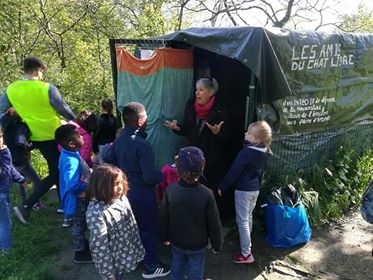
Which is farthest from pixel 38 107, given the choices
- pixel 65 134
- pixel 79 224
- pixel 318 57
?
pixel 318 57

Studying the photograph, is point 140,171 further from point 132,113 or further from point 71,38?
point 71,38

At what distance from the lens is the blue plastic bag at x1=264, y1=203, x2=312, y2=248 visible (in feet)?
12.2

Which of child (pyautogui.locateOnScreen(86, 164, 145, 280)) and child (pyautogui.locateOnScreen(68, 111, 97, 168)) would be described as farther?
child (pyautogui.locateOnScreen(68, 111, 97, 168))

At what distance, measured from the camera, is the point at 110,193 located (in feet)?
8.34

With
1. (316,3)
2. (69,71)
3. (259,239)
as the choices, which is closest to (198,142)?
(259,239)

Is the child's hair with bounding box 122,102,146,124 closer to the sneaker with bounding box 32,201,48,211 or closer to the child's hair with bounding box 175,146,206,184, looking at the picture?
the child's hair with bounding box 175,146,206,184

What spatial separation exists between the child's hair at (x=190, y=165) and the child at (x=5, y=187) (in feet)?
6.18

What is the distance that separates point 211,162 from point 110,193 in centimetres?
175

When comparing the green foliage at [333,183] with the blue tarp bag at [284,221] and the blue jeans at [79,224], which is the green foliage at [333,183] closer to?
the blue tarp bag at [284,221]

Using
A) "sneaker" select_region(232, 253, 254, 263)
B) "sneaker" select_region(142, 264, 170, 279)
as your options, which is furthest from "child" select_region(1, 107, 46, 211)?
"sneaker" select_region(232, 253, 254, 263)

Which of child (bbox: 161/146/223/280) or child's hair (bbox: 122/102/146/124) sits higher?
child's hair (bbox: 122/102/146/124)

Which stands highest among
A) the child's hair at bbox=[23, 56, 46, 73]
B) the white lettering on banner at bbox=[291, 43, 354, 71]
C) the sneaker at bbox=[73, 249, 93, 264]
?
the white lettering on banner at bbox=[291, 43, 354, 71]

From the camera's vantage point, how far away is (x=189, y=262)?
9.28 ft

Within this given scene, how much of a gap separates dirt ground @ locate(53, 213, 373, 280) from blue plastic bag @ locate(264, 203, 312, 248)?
0.19m
